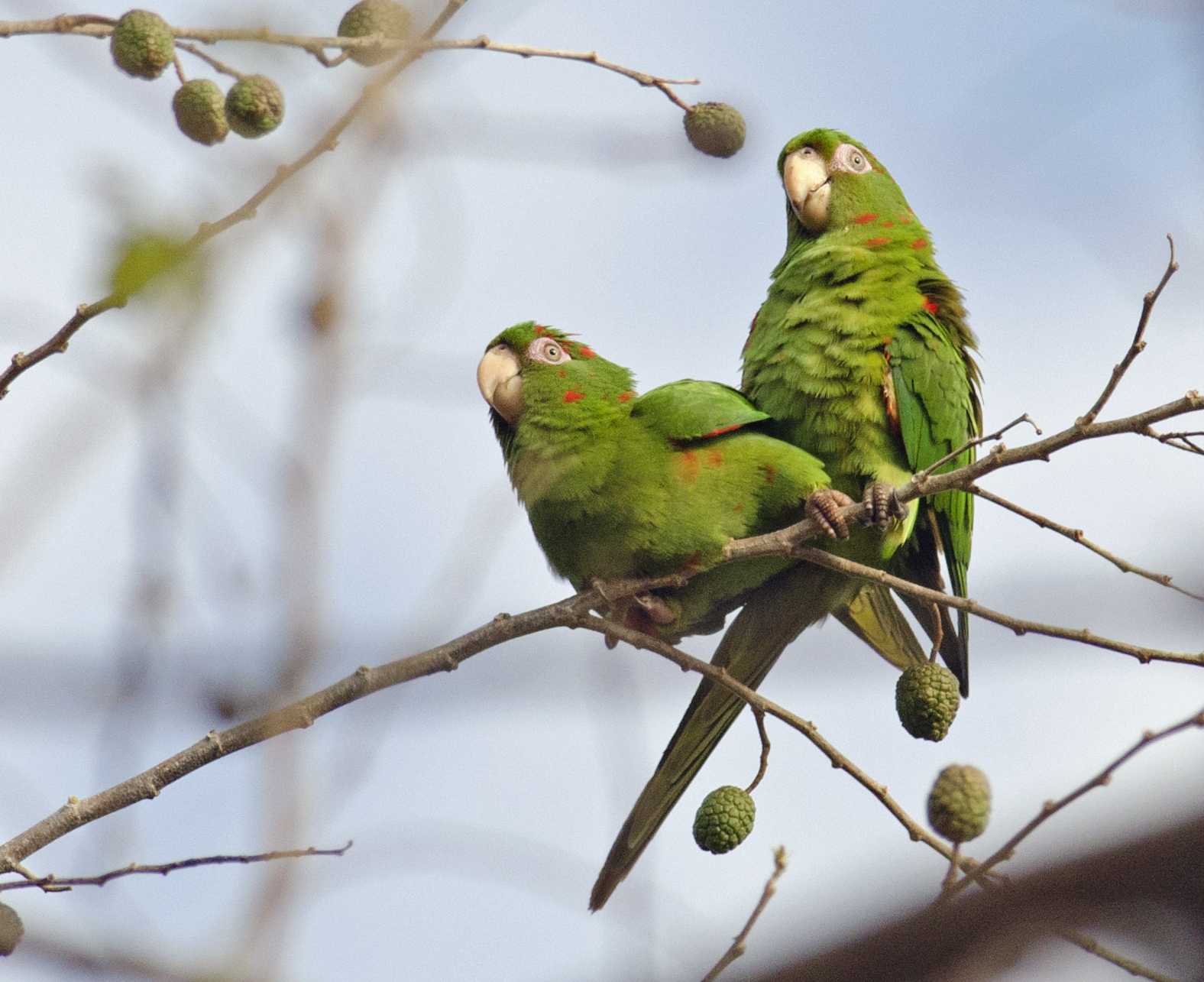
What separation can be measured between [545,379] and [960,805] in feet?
6.25

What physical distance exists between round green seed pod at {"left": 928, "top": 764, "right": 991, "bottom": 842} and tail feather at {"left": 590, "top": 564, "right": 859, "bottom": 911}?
4.33 feet

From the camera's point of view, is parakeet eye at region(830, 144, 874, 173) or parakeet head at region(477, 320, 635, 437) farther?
parakeet eye at region(830, 144, 874, 173)

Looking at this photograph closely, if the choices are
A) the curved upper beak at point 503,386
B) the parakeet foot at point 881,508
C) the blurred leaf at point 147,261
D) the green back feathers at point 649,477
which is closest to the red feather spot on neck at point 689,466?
the green back feathers at point 649,477

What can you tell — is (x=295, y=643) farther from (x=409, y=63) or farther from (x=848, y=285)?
(x=848, y=285)

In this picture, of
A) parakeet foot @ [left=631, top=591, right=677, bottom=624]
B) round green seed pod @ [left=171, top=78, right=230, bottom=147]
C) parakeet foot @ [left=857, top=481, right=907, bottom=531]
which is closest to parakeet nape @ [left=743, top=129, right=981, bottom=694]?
parakeet foot @ [left=857, top=481, right=907, bottom=531]

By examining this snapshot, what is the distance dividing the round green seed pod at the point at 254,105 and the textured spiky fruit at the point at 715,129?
1177 mm

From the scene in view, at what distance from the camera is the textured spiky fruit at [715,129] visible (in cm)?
346

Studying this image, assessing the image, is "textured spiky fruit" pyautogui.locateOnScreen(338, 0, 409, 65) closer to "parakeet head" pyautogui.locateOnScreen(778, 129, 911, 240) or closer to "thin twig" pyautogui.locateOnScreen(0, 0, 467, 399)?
"thin twig" pyautogui.locateOnScreen(0, 0, 467, 399)

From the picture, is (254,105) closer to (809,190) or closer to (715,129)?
(715,129)

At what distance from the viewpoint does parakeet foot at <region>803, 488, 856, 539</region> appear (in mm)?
3391

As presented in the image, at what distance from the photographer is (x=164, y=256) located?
5.76 ft

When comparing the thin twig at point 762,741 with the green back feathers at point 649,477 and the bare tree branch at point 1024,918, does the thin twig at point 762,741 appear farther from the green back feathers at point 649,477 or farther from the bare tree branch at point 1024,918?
the bare tree branch at point 1024,918

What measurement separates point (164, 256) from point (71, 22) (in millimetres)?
1132

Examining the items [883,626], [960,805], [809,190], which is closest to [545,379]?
→ [809,190]
